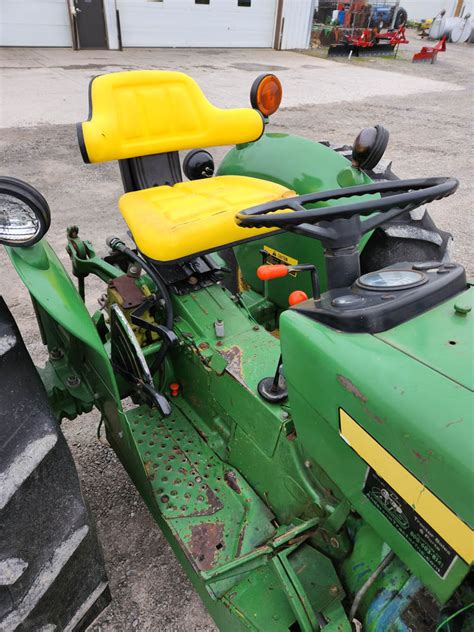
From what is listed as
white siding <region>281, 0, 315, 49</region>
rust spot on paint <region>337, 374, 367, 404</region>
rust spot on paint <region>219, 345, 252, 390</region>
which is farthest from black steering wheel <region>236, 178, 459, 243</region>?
white siding <region>281, 0, 315, 49</region>

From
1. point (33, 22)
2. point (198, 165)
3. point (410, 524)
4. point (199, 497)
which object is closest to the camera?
point (410, 524)

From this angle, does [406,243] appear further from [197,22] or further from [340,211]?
[197,22]

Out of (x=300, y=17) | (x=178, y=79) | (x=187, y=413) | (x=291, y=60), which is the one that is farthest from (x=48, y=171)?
(x=300, y=17)

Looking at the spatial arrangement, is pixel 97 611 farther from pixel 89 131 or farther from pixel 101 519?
pixel 89 131

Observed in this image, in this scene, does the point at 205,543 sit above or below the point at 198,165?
below

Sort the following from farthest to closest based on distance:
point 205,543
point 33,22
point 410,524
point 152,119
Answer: point 33,22 < point 152,119 < point 205,543 < point 410,524

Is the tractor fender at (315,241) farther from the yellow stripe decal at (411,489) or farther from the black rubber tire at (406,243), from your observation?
the yellow stripe decal at (411,489)

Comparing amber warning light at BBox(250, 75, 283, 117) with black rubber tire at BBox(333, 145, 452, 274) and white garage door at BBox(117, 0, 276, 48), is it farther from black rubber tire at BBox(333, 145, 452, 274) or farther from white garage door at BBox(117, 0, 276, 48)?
white garage door at BBox(117, 0, 276, 48)

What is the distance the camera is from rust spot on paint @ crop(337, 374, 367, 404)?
84 cm

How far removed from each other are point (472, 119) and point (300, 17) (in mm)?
8254

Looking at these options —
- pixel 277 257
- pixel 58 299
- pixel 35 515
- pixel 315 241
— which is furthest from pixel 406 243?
pixel 35 515

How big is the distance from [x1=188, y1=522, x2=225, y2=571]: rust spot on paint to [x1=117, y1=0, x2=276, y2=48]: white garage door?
12562 mm

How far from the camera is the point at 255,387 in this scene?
1.40 meters

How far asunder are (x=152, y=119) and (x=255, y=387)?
1128 millimetres
